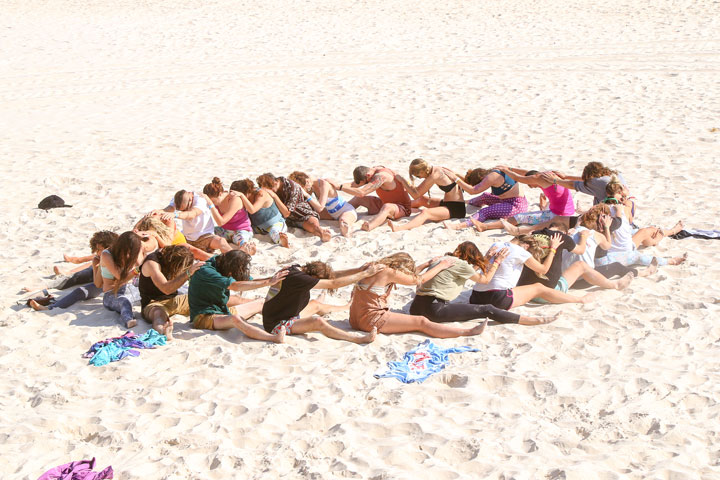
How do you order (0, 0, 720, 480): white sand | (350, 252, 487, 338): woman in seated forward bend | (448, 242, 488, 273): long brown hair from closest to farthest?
(0, 0, 720, 480): white sand < (350, 252, 487, 338): woman in seated forward bend < (448, 242, 488, 273): long brown hair

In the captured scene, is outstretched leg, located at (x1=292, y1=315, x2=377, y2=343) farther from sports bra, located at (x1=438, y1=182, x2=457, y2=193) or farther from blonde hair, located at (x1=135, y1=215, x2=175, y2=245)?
sports bra, located at (x1=438, y1=182, x2=457, y2=193)

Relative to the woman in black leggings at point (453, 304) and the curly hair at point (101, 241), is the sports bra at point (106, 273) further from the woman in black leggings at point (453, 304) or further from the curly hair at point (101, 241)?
the woman in black leggings at point (453, 304)

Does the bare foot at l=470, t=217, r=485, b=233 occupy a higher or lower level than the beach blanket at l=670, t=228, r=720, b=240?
higher

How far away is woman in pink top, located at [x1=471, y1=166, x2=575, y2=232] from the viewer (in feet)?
28.8

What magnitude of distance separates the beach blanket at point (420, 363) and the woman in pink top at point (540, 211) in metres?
3.19

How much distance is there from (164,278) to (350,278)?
174cm

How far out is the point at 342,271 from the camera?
655 centimetres

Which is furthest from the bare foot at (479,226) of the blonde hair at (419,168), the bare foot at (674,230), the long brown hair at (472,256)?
the long brown hair at (472,256)

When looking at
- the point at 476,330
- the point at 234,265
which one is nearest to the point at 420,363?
the point at 476,330

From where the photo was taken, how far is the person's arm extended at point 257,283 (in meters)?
6.26

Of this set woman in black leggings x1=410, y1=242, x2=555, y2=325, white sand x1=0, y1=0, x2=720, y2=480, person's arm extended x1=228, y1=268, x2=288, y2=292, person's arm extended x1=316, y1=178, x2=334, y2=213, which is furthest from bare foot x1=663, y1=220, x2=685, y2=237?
person's arm extended x1=228, y1=268, x2=288, y2=292

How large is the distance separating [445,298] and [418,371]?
108 cm

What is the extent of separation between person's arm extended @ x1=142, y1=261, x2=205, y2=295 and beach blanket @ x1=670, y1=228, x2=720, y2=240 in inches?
214

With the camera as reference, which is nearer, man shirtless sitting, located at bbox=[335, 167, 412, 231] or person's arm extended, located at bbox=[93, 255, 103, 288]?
person's arm extended, located at bbox=[93, 255, 103, 288]
